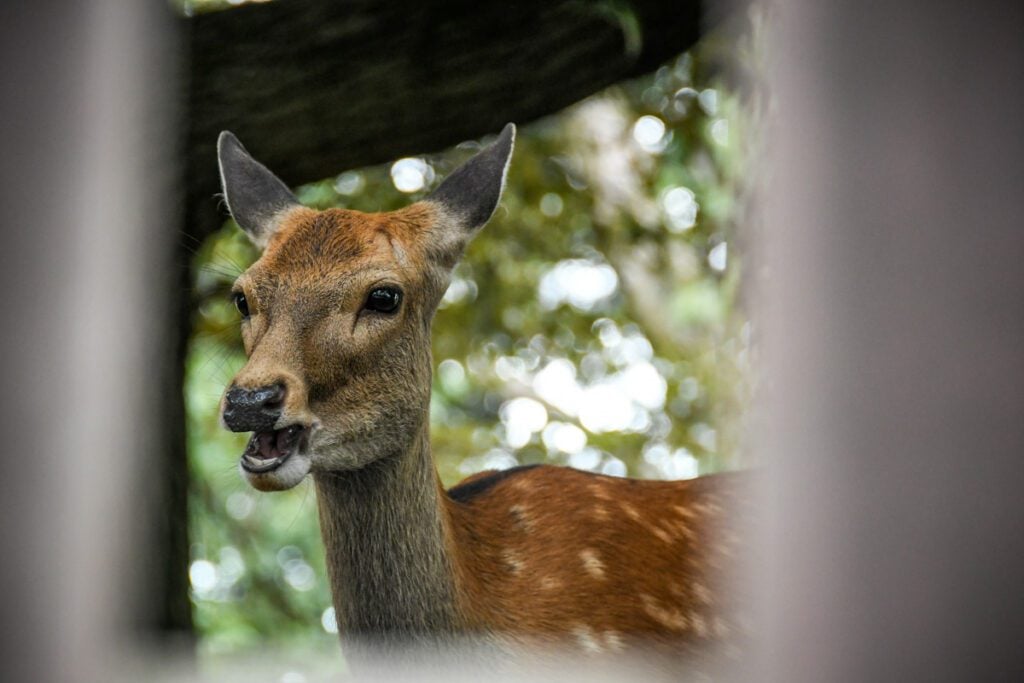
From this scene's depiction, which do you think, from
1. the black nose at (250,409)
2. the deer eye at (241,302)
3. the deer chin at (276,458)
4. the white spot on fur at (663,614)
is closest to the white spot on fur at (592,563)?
the white spot on fur at (663,614)

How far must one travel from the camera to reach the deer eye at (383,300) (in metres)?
2.27

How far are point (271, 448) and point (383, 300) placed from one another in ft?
1.31

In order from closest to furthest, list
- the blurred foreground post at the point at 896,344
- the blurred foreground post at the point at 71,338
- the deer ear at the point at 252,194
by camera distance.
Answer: the blurred foreground post at the point at 896,344
the blurred foreground post at the point at 71,338
the deer ear at the point at 252,194

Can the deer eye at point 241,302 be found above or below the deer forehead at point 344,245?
below

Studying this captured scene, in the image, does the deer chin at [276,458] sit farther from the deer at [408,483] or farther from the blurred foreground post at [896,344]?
the blurred foreground post at [896,344]

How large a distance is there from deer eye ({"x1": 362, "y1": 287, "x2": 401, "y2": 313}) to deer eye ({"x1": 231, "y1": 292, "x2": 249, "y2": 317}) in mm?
250

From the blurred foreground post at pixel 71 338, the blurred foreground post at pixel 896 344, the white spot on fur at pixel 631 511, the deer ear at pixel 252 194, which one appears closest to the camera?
the blurred foreground post at pixel 896 344

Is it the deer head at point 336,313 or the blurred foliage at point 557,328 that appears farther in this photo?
the blurred foliage at point 557,328

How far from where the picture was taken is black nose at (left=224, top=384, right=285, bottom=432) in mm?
1987

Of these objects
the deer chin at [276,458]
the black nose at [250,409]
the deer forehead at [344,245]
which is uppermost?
the deer forehead at [344,245]

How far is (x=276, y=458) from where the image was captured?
2.06m

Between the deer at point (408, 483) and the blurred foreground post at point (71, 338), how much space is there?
1.29 feet

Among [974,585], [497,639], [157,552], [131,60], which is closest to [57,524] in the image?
[157,552]

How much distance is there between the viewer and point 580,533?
97.0 inches
